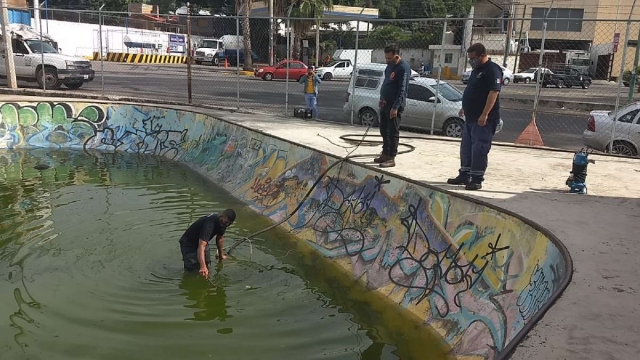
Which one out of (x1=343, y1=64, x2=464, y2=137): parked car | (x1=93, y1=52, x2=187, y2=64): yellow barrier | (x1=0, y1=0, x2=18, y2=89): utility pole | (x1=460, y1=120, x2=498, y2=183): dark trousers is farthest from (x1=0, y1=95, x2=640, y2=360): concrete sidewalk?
(x1=93, y1=52, x2=187, y2=64): yellow barrier

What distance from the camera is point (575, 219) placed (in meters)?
5.93

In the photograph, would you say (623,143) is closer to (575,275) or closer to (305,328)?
(575,275)

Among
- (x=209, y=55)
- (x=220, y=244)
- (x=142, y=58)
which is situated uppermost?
(x=209, y=55)

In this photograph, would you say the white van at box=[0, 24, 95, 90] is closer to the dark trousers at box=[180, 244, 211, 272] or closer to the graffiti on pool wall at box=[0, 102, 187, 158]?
the graffiti on pool wall at box=[0, 102, 187, 158]

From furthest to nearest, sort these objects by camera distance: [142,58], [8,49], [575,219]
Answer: [142,58]
[8,49]
[575,219]

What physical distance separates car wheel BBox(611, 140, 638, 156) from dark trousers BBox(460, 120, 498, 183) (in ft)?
18.0

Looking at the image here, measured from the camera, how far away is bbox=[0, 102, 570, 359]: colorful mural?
15.6 ft

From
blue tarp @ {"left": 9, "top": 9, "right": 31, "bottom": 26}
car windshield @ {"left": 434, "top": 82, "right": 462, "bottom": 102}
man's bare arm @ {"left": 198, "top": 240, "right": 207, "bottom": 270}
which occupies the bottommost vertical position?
man's bare arm @ {"left": 198, "top": 240, "right": 207, "bottom": 270}

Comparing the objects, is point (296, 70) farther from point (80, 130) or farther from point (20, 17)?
point (80, 130)

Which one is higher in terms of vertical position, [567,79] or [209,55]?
[209,55]

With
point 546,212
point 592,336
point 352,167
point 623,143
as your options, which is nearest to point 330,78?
point 623,143

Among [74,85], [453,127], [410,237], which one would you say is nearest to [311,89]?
[453,127]

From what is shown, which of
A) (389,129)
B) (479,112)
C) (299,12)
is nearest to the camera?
(479,112)

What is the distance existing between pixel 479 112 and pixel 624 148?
19.7ft
